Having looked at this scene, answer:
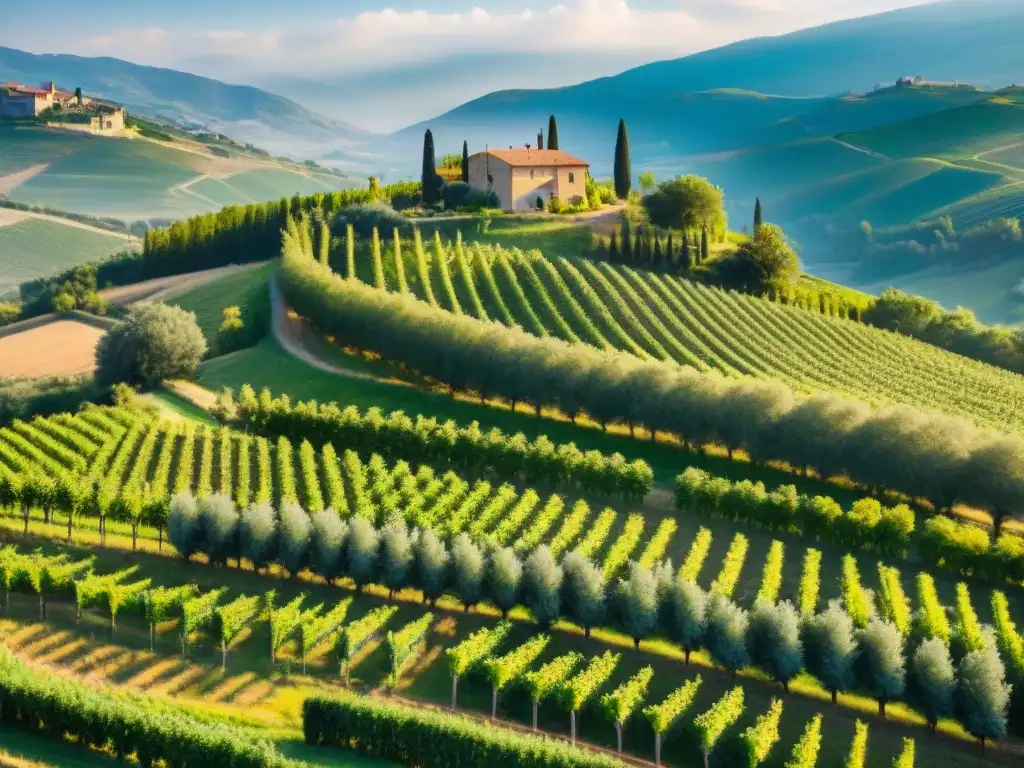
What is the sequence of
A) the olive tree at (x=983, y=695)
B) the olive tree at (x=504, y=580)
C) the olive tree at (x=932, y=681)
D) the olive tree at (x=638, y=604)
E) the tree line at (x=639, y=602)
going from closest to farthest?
the olive tree at (x=983, y=695), the olive tree at (x=932, y=681), the tree line at (x=639, y=602), the olive tree at (x=638, y=604), the olive tree at (x=504, y=580)

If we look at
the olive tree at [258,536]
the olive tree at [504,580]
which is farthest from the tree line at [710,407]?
the olive tree at [258,536]

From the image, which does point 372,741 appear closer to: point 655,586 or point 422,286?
point 655,586

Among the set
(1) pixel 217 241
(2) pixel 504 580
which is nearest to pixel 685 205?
(1) pixel 217 241

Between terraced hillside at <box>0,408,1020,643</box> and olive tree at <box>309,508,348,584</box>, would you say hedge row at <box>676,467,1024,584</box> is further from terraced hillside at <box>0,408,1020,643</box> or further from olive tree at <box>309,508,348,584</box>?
olive tree at <box>309,508,348,584</box>

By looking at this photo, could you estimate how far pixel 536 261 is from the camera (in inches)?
3302

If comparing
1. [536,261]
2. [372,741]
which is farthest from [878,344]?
[372,741]

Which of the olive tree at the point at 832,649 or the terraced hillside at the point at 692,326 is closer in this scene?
the olive tree at the point at 832,649

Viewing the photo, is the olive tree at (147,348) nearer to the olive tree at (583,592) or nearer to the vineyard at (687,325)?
the vineyard at (687,325)

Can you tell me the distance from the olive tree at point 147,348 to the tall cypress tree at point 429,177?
44.0m

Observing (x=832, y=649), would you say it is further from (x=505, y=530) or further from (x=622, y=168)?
(x=622, y=168)

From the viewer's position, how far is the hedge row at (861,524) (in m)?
39.8

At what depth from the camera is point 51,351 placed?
270 ft

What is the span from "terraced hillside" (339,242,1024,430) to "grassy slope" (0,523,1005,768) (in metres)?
31.0

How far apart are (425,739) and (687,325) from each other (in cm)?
5276
